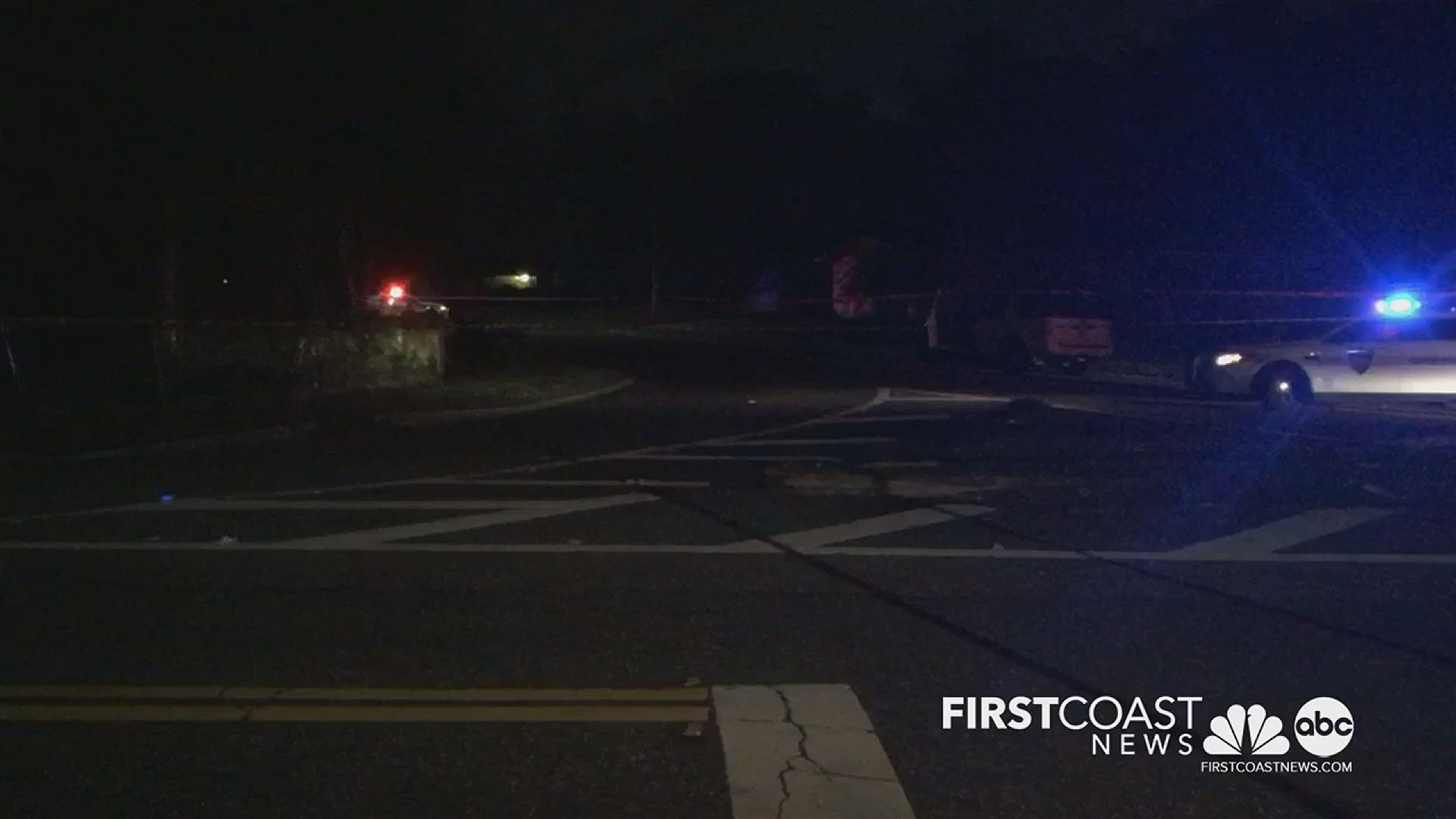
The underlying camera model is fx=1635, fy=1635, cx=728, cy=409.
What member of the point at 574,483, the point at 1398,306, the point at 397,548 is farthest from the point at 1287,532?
the point at 1398,306

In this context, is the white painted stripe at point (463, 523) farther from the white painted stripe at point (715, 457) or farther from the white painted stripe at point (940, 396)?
the white painted stripe at point (940, 396)

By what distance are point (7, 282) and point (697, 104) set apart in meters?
74.4

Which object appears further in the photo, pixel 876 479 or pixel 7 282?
pixel 7 282

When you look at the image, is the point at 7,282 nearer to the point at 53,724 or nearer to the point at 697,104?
the point at 53,724

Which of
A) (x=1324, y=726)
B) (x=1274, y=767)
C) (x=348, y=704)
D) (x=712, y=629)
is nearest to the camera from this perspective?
(x=1274, y=767)

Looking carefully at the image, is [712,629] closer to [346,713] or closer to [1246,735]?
[346,713]

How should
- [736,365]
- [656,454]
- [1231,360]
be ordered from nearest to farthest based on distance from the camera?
[656,454], [1231,360], [736,365]

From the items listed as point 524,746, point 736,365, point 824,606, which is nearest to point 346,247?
point 736,365

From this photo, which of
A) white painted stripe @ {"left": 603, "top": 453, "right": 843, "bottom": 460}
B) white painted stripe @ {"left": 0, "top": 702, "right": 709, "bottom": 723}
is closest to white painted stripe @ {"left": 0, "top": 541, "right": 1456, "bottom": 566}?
white painted stripe @ {"left": 0, "top": 702, "right": 709, "bottom": 723}

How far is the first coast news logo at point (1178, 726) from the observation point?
6840mm

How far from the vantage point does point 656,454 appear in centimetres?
1878

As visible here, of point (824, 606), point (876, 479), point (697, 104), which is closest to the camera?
point (824, 606)

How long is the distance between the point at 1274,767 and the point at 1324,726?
24.2 inches

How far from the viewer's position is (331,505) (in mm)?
14352
